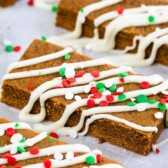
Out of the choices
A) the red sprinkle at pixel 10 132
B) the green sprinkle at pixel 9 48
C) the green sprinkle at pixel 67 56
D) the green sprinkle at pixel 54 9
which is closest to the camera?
the red sprinkle at pixel 10 132

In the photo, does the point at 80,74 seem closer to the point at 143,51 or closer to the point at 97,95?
the point at 97,95

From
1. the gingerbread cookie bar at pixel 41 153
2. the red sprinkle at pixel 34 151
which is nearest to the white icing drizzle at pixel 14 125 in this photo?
the gingerbread cookie bar at pixel 41 153

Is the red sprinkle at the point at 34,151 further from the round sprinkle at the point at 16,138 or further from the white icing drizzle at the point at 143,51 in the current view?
the white icing drizzle at the point at 143,51

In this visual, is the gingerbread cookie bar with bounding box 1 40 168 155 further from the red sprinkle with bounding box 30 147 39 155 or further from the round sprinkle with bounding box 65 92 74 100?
the red sprinkle with bounding box 30 147 39 155

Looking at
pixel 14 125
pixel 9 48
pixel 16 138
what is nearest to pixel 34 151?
pixel 16 138

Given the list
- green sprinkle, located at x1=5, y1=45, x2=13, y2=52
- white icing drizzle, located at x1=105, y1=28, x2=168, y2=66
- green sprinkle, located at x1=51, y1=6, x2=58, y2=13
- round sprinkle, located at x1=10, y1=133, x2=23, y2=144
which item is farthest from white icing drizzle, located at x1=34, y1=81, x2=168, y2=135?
green sprinkle, located at x1=51, y1=6, x2=58, y2=13

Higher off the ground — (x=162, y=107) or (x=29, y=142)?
(x=162, y=107)
